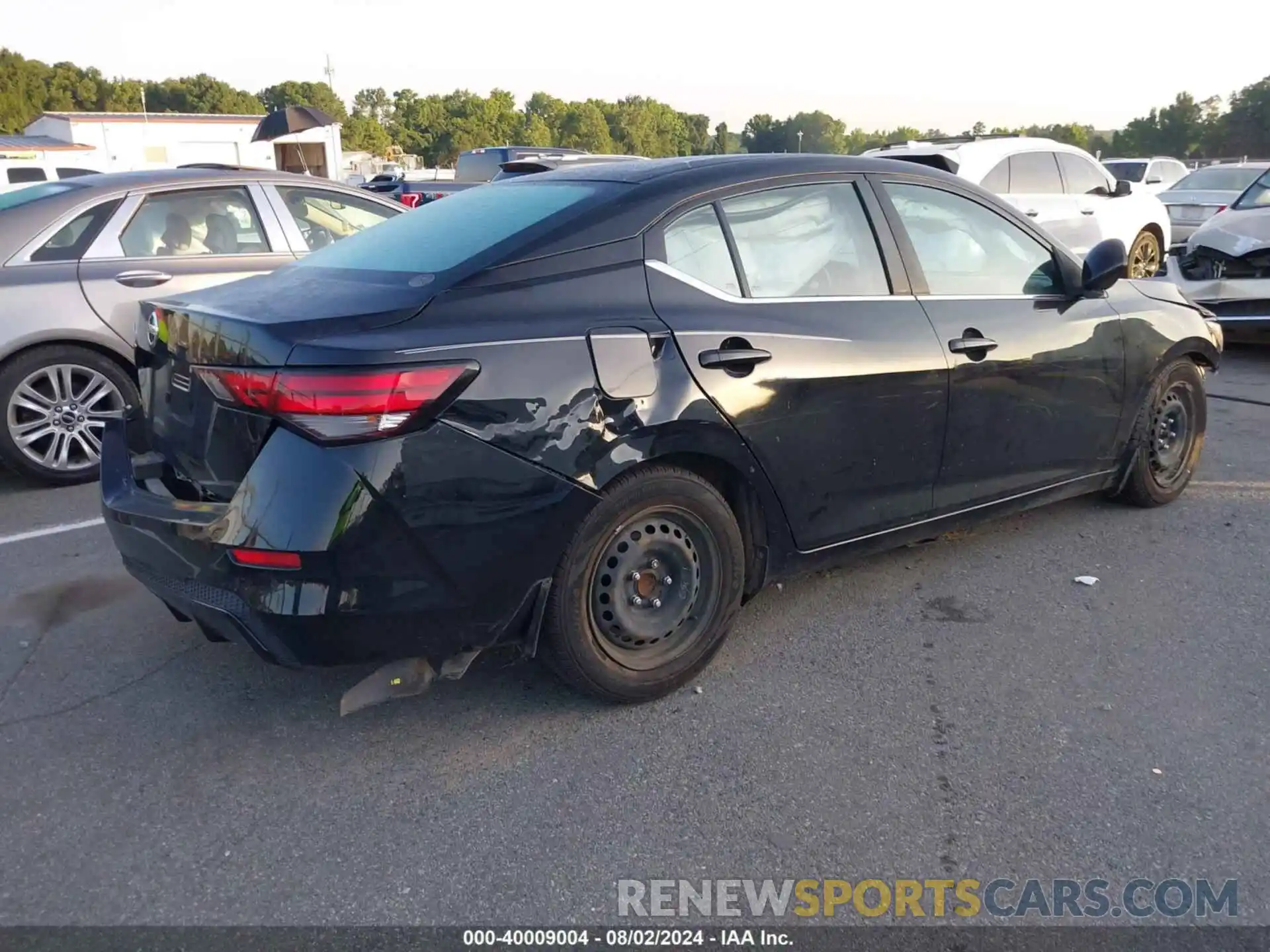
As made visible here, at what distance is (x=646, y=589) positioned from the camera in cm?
325

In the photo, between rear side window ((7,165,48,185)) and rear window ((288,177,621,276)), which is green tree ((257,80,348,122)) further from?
rear window ((288,177,621,276))

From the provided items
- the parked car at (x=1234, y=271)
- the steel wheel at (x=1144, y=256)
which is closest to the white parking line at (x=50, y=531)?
the parked car at (x=1234, y=271)

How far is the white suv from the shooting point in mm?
9742

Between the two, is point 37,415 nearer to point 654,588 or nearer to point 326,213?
point 326,213

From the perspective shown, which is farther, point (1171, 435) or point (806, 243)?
point (1171, 435)

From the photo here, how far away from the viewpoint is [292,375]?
2.69m

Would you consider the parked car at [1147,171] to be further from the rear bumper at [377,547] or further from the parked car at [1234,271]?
the rear bumper at [377,547]

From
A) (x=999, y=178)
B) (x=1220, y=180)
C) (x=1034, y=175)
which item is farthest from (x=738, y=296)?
(x=1220, y=180)

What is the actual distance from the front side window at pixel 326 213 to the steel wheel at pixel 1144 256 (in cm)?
825

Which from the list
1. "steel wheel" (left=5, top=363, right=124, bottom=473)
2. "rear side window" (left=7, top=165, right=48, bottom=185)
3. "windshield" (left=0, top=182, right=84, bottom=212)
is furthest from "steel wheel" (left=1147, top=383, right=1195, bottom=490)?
"rear side window" (left=7, top=165, right=48, bottom=185)

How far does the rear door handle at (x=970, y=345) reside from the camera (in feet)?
12.6

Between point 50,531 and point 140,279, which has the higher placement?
point 140,279

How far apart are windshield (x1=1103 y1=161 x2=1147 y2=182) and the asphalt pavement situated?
1946 cm

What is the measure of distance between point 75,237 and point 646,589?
14.0 ft
